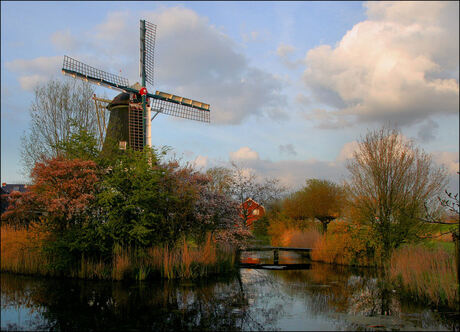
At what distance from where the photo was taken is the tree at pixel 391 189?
1772cm

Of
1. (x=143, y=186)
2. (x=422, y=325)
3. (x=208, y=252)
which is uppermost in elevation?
(x=143, y=186)

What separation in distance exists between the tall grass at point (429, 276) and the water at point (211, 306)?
0.54m

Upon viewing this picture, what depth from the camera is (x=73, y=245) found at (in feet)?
45.8

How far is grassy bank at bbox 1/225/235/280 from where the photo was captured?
1405 centimetres

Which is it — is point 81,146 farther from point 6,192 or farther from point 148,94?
point 6,192

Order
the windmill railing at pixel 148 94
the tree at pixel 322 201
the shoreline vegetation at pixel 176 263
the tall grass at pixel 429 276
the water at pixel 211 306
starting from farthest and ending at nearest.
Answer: the tree at pixel 322 201, the windmill railing at pixel 148 94, the shoreline vegetation at pixel 176 263, the tall grass at pixel 429 276, the water at pixel 211 306

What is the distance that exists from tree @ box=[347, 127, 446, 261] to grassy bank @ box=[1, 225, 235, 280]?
773 centimetres

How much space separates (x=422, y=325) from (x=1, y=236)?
51.8 ft

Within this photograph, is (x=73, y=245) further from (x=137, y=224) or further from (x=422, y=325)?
(x=422, y=325)

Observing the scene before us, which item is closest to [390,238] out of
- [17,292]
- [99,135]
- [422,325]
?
[422,325]

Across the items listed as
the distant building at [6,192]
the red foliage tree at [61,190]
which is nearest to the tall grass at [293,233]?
the red foliage tree at [61,190]

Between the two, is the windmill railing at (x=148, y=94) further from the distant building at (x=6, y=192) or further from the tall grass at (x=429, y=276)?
the tall grass at (x=429, y=276)

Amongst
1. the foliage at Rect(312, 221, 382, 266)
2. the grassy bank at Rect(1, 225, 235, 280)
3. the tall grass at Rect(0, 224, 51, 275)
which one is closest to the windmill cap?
the grassy bank at Rect(1, 225, 235, 280)

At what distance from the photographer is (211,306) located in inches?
392
